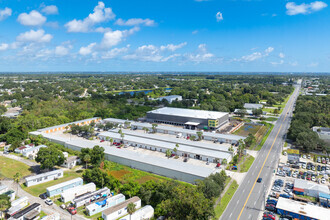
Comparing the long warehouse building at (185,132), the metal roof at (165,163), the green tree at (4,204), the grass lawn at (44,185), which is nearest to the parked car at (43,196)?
the grass lawn at (44,185)

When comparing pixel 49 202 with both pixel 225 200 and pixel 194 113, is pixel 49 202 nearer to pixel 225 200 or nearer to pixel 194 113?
pixel 225 200

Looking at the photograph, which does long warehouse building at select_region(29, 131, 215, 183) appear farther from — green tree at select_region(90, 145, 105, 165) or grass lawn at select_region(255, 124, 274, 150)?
grass lawn at select_region(255, 124, 274, 150)

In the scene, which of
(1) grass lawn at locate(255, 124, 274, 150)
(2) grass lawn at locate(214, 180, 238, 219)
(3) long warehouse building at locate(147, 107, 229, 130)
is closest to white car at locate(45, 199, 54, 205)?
(2) grass lawn at locate(214, 180, 238, 219)

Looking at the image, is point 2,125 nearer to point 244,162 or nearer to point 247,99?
point 244,162

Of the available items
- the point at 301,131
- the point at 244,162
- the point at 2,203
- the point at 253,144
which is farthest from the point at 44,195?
the point at 301,131

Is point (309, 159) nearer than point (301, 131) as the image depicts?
Yes
